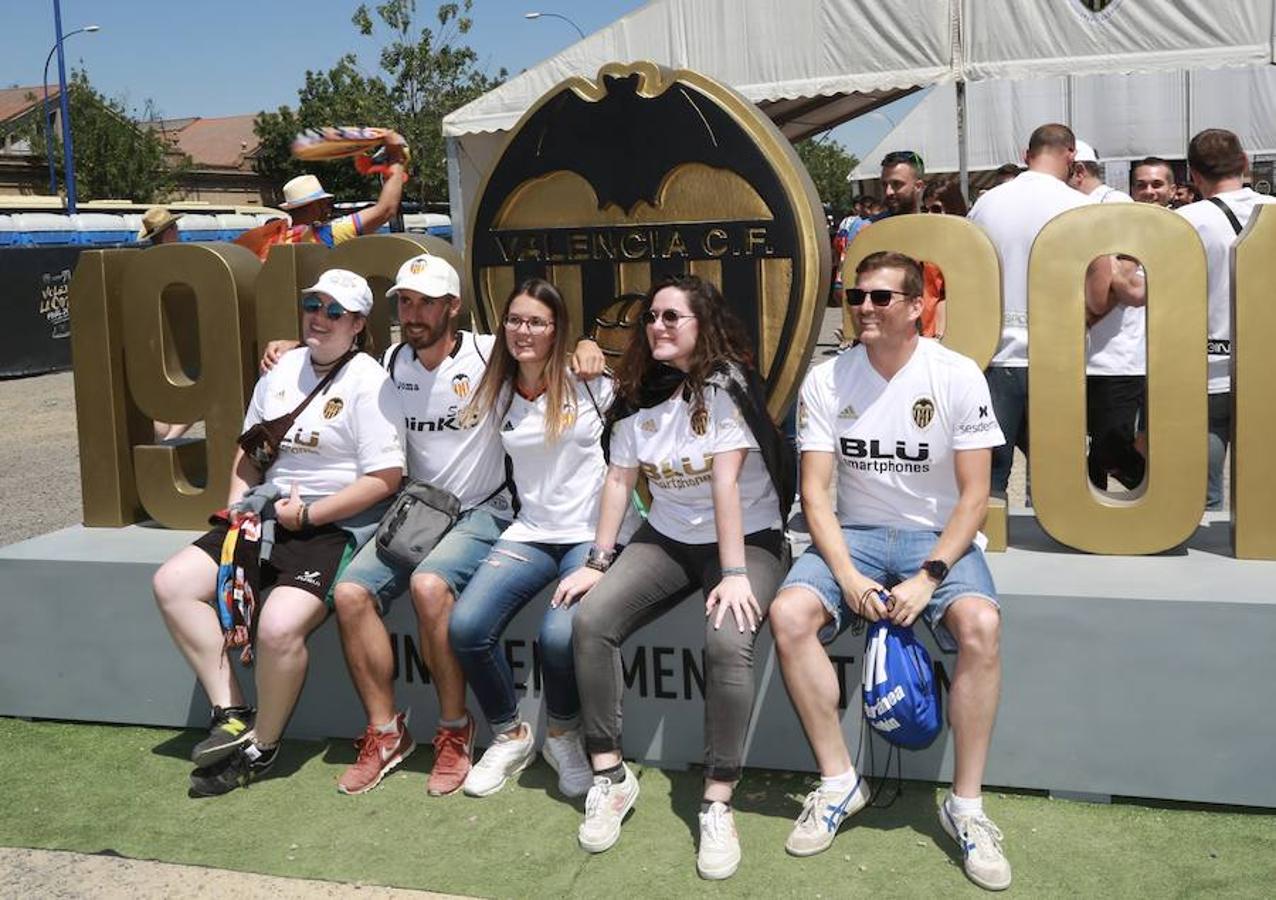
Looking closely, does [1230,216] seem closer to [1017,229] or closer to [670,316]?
[1017,229]

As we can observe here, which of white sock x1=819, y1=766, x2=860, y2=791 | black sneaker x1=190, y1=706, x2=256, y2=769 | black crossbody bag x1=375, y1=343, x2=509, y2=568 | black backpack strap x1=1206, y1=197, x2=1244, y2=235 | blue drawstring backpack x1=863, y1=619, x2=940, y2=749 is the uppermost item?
black backpack strap x1=1206, y1=197, x2=1244, y2=235

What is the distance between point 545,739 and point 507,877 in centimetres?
74

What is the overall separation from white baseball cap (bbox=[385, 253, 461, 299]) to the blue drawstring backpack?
1.72 m

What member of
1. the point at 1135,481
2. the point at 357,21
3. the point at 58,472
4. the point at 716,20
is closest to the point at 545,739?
the point at 1135,481

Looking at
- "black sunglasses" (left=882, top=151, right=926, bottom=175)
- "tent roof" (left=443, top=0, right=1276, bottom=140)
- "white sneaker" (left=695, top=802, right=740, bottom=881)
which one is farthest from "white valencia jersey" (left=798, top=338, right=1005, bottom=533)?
"tent roof" (left=443, top=0, right=1276, bottom=140)

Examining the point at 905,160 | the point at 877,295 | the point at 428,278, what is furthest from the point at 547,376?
the point at 905,160

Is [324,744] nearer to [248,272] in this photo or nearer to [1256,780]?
[248,272]

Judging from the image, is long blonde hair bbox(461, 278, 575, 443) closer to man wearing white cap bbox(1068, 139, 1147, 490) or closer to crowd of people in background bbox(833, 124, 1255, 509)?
crowd of people in background bbox(833, 124, 1255, 509)

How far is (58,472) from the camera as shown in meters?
9.64

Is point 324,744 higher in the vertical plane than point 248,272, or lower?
lower

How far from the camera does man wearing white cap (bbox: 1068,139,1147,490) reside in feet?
14.6

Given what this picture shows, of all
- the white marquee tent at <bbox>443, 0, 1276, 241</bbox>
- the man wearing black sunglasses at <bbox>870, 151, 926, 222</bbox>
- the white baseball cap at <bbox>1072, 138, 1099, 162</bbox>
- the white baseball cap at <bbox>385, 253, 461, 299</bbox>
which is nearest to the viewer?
the white baseball cap at <bbox>385, 253, 461, 299</bbox>

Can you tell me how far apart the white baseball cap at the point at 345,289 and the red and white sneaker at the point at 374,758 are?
131 centimetres

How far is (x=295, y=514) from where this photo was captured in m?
3.98
